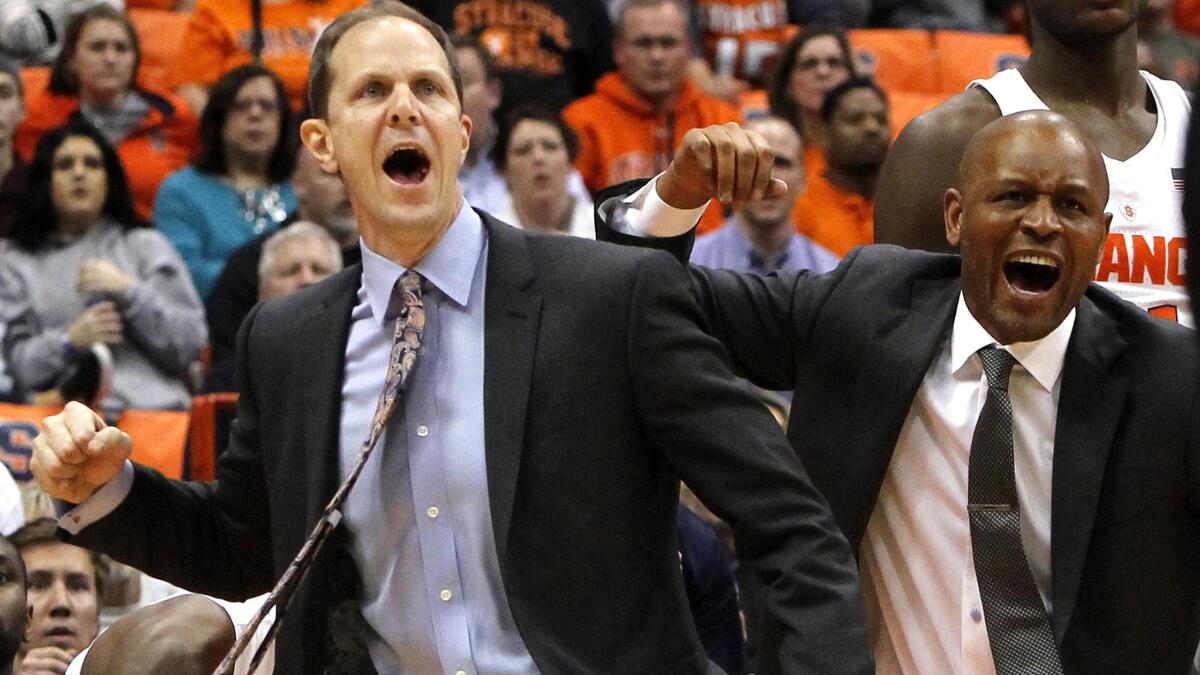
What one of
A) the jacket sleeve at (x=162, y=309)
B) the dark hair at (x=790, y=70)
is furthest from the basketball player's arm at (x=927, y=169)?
the dark hair at (x=790, y=70)

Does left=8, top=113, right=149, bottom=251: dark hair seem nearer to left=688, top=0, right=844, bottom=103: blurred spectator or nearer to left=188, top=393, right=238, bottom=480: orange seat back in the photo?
left=188, top=393, right=238, bottom=480: orange seat back

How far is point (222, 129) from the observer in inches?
307

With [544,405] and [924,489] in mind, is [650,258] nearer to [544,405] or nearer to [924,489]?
[544,405]

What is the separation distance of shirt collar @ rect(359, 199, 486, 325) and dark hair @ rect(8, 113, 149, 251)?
14.7 ft

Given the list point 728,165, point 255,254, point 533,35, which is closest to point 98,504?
point 728,165

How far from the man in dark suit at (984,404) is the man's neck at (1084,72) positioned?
53cm

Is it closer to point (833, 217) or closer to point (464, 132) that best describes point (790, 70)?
point (833, 217)

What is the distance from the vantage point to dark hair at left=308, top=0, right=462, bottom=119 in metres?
3.07

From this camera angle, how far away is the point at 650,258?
9.52 ft

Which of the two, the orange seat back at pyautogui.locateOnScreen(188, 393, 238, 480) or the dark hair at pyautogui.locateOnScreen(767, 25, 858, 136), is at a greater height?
the dark hair at pyautogui.locateOnScreen(767, 25, 858, 136)

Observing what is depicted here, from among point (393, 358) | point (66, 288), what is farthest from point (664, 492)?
point (66, 288)

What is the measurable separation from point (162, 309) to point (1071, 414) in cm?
449

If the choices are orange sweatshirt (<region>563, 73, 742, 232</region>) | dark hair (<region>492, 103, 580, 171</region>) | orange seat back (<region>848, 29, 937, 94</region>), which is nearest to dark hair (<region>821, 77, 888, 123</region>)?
orange sweatshirt (<region>563, 73, 742, 232</region>)

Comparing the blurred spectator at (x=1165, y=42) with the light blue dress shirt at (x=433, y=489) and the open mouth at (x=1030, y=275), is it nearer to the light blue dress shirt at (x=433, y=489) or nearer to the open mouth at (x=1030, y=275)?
the open mouth at (x=1030, y=275)
